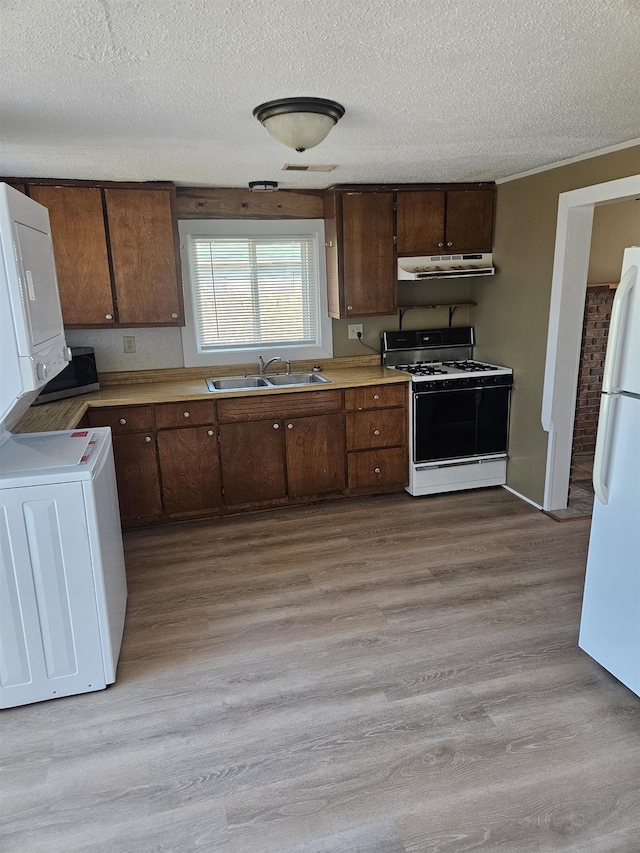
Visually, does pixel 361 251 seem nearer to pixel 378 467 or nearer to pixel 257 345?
pixel 257 345

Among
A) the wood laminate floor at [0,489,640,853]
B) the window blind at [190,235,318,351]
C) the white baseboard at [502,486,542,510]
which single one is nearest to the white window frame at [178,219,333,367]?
the window blind at [190,235,318,351]

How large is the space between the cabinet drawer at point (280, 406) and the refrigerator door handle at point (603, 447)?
6.50 ft

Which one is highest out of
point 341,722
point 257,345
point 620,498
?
point 257,345

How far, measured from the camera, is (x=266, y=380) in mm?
4148

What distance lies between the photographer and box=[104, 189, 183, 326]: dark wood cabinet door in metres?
3.54

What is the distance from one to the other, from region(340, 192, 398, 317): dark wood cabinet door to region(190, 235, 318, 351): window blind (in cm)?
38

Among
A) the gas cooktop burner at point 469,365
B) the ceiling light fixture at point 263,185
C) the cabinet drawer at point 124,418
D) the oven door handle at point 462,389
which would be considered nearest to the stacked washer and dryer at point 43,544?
the cabinet drawer at point 124,418

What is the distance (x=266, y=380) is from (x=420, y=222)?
158 centimetres

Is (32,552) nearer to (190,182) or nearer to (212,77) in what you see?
(212,77)

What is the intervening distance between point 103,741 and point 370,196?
11.5 feet

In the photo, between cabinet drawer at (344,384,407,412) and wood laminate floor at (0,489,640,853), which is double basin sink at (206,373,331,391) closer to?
cabinet drawer at (344,384,407,412)

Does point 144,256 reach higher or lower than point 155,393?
higher

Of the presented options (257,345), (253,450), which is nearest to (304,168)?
(257,345)

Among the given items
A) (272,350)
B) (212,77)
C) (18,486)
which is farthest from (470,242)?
(18,486)
